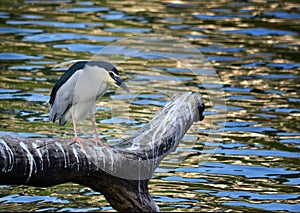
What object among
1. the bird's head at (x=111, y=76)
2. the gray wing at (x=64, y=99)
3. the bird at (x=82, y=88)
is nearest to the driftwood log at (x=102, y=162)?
the bird at (x=82, y=88)

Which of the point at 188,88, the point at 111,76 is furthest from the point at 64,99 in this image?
the point at 188,88

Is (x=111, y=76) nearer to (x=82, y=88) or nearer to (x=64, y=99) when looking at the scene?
(x=82, y=88)

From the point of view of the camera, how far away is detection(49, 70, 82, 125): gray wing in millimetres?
7637

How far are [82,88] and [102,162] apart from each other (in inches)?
38.8

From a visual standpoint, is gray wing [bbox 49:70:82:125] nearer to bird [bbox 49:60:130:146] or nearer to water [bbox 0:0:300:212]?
bird [bbox 49:60:130:146]

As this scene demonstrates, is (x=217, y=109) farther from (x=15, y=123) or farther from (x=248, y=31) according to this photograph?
(x=248, y=31)

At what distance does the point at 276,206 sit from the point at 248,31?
32.9 feet

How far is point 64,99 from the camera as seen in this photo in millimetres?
7734

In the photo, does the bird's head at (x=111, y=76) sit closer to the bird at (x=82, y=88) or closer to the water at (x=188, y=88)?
the bird at (x=82, y=88)

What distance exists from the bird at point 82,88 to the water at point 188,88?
1568mm

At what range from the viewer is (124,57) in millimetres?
16250

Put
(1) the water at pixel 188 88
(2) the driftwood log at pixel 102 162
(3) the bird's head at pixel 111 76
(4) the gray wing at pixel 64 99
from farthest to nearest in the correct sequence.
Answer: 1. (1) the water at pixel 188 88
2. (4) the gray wing at pixel 64 99
3. (3) the bird's head at pixel 111 76
4. (2) the driftwood log at pixel 102 162

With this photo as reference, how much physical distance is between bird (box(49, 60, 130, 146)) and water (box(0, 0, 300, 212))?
1.57 metres

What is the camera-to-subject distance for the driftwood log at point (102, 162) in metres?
6.37
